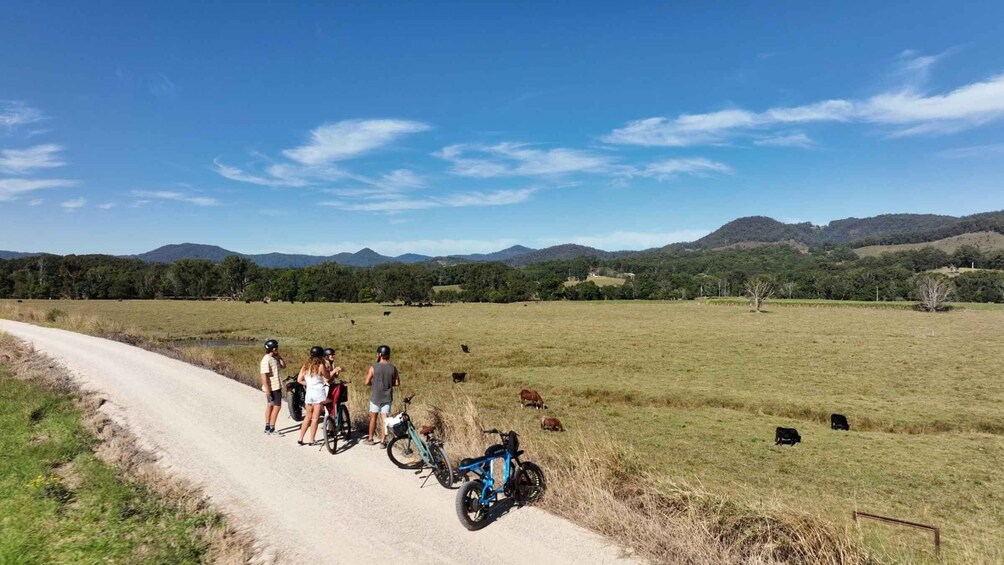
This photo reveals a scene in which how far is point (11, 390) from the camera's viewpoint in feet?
47.7

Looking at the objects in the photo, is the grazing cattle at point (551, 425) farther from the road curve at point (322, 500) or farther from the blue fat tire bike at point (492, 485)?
the blue fat tire bike at point (492, 485)

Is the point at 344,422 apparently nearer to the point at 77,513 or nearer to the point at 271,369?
the point at 271,369

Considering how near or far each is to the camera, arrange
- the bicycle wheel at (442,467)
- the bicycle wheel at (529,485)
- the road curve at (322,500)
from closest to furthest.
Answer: the road curve at (322,500) < the bicycle wheel at (529,485) < the bicycle wheel at (442,467)

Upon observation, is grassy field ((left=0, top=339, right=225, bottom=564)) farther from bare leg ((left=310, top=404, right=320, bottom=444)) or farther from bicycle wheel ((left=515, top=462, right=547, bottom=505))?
bicycle wheel ((left=515, top=462, right=547, bottom=505))

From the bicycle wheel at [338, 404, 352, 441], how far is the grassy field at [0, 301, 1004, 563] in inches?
82.9

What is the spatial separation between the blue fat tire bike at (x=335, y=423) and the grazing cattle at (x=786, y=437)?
17.5 metres

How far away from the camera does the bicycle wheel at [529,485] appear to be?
8.20 meters

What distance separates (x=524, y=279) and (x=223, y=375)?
16275cm

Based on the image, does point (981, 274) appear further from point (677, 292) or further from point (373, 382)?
point (373, 382)

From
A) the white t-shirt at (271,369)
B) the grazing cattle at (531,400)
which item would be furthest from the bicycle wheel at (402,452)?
the grazing cattle at (531,400)

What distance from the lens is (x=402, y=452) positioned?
1005 centimetres

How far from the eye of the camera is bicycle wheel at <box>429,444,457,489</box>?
8.89 metres

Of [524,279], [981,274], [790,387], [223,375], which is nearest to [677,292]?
[524,279]

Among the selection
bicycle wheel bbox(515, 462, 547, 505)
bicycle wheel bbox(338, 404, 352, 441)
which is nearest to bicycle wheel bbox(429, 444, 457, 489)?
bicycle wheel bbox(515, 462, 547, 505)
